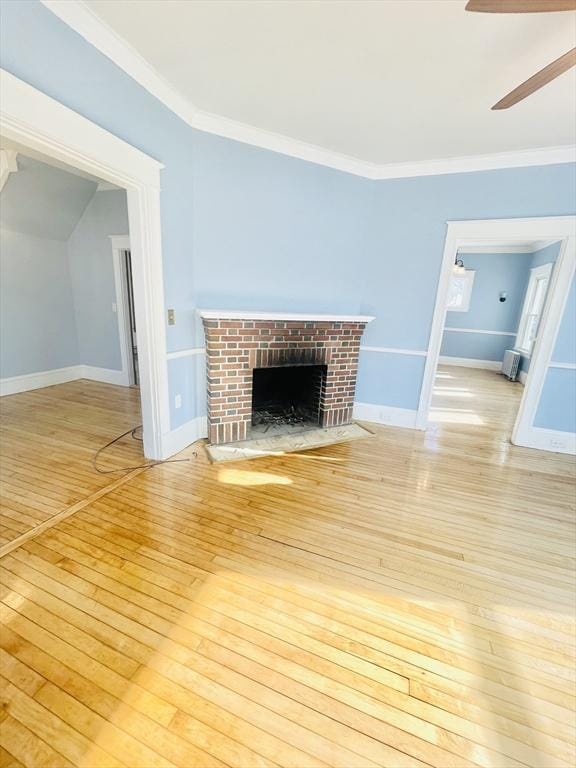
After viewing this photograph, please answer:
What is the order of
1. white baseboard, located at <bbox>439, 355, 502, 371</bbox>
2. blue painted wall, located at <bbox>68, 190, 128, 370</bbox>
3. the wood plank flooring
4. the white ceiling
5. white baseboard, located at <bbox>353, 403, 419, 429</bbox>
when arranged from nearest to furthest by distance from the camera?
the white ceiling → the wood plank flooring → white baseboard, located at <bbox>353, 403, 419, 429</bbox> → blue painted wall, located at <bbox>68, 190, 128, 370</bbox> → white baseboard, located at <bbox>439, 355, 502, 371</bbox>

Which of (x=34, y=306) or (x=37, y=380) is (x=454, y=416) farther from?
(x=34, y=306)

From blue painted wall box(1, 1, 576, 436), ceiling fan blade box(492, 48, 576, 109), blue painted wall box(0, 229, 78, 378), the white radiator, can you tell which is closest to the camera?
ceiling fan blade box(492, 48, 576, 109)

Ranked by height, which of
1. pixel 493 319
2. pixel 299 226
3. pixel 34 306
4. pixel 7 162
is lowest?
pixel 34 306

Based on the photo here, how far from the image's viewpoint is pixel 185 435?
3.04m

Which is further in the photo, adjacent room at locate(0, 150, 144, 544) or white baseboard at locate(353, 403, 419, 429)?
white baseboard at locate(353, 403, 419, 429)

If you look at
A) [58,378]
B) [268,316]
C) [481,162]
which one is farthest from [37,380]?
[481,162]

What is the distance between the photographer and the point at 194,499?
2285 millimetres

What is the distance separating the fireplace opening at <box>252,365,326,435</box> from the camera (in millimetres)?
3639

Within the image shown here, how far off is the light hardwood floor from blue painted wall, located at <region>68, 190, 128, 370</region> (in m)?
3.19

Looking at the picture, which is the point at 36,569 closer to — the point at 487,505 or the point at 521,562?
the point at 521,562

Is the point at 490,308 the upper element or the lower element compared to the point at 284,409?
upper

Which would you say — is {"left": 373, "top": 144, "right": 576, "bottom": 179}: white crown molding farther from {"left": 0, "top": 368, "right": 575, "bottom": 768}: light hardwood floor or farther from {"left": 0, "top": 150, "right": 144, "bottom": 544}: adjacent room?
{"left": 0, "top": 150, "right": 144, "bottom": 544}: adjacent room

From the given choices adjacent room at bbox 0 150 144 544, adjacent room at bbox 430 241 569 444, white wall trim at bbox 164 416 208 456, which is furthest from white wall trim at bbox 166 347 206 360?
adjacent room at bbox 430 241 569 444

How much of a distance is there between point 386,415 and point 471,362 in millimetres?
5613
